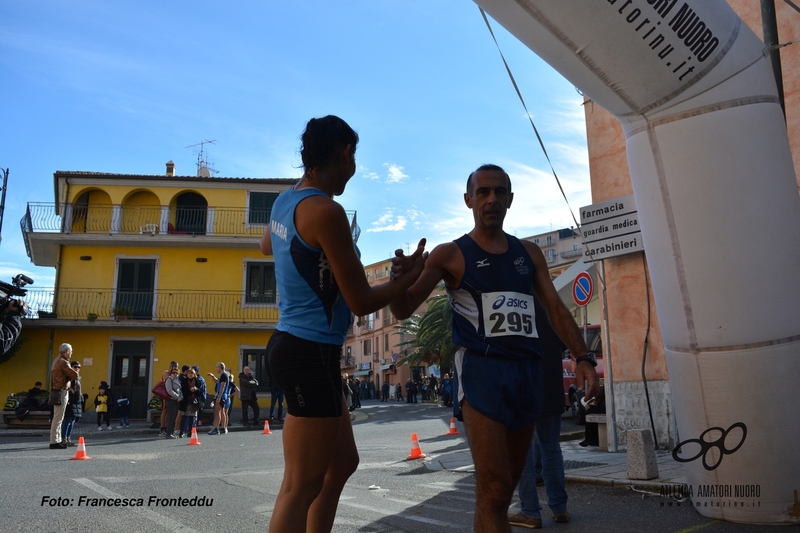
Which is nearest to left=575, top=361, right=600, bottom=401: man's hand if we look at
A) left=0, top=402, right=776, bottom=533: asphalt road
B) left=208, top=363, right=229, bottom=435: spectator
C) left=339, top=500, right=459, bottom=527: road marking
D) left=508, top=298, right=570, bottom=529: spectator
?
left=508, top=298, right=570, bottom=529: spectator

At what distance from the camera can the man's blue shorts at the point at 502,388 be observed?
11.0 ft

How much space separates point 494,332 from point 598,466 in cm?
495

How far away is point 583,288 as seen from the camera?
10.4 meters

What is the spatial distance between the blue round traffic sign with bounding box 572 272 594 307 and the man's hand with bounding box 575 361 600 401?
22.4 feet

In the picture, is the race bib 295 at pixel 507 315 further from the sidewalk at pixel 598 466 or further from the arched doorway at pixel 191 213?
the arched doorway at pixel 191 213

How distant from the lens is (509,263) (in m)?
3.76

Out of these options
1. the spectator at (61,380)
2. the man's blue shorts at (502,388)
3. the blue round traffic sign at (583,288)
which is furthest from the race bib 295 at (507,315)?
the spectator at (61,380)

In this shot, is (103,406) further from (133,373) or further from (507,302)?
(507,302)

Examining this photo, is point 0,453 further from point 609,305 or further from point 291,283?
point 291,283

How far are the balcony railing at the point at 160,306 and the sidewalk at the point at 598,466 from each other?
881 inches

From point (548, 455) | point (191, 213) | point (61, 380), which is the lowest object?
point (548, 455)

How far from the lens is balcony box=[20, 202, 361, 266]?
31.2 m

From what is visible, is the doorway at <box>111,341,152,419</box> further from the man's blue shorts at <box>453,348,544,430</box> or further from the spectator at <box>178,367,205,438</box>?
the man's blue shorts at <box>453,348,544,430</box>

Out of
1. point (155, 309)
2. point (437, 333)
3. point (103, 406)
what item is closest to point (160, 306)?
point (155, 309)
